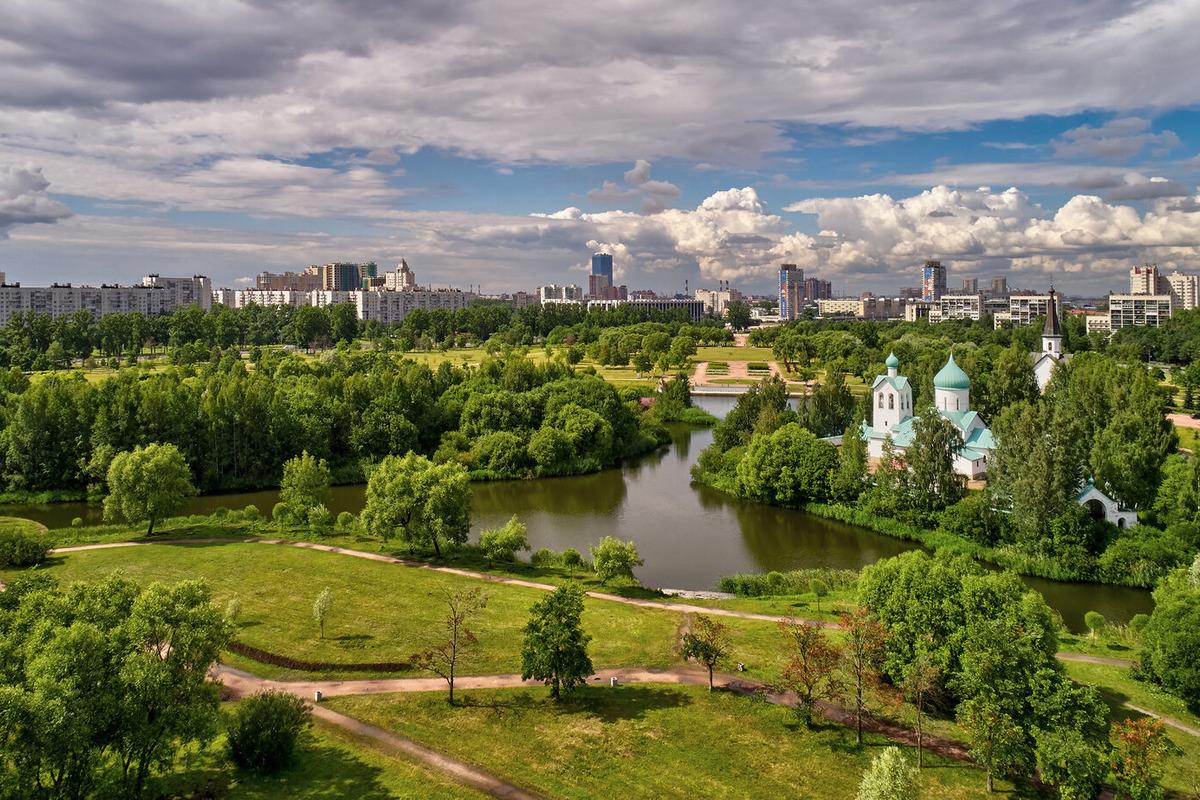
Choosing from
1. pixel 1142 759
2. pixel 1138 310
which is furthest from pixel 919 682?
pixel 1138 310

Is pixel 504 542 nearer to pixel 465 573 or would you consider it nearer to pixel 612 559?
pixel 465 573

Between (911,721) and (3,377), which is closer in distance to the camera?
(911,721)

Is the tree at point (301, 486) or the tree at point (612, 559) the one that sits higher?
the tree at point (301, 486)

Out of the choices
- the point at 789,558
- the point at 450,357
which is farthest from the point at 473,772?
the point at 450,357

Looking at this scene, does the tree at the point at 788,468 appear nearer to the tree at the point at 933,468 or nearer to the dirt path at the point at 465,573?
the tree at the point at 933,468

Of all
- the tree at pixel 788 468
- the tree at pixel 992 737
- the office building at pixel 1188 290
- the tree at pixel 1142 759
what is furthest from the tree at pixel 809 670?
the office building at pixel 1188 290

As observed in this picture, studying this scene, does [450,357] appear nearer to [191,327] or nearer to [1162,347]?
[191,327]
